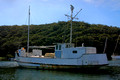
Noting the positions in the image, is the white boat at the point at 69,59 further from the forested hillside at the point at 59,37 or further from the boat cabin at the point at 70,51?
the forested hillside at the point at 59,37

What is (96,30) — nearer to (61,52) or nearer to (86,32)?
(86,32)

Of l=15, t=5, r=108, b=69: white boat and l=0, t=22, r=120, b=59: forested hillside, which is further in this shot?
l=0, t=22, r=120, b=59: forested hillside

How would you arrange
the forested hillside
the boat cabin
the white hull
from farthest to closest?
the forested hillside → the boat cabin → the white hull

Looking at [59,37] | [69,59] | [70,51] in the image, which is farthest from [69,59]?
[59,37]

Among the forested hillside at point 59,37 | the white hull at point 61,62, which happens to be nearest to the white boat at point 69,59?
the white hull at point 61,62

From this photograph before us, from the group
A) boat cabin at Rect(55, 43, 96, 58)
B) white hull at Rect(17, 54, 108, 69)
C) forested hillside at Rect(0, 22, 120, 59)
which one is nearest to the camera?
white hull at Rect(17, 54, 108, 69)

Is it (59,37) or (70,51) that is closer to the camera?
(70,51)

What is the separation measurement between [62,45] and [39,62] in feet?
16.6

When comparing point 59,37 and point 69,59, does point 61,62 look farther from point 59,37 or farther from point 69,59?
point 59,37

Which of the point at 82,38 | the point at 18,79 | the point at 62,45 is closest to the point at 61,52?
the point at 62,45

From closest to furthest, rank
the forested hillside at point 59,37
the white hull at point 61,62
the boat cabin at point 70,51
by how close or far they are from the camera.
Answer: the white hull at point 61,62 < the boat cabin at point 70,51 < the forested hillside at point 59,37

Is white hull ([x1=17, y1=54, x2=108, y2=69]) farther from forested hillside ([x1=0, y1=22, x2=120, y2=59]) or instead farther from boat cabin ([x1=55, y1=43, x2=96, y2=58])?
forested hillside ([x1=0, y1=22, x2=120, y2=59])

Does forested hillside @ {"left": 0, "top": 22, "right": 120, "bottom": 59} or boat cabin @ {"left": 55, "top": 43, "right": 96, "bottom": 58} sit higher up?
forested hillside @ {"left": 0, "top": 22, "right": 120, "bottom": 59}

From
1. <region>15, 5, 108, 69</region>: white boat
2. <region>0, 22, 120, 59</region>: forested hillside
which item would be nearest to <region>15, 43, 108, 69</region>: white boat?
<region>15, 5, 108, 69</region>: white boat
